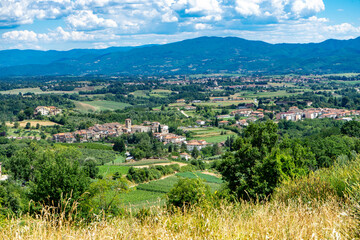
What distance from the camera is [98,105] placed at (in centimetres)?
11319

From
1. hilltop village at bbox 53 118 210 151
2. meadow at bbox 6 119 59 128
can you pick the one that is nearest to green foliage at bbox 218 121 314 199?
hilltop village at bbox 53 118 210 151

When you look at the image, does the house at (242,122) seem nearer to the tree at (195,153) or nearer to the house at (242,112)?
the house at (242,112)

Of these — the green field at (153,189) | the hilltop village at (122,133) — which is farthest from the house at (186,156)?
the green field at (153,189)

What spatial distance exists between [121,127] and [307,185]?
236 feet

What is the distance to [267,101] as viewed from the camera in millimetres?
107625

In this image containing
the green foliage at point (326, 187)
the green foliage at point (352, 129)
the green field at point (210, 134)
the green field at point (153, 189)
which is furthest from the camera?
the green field at point (210, 134)

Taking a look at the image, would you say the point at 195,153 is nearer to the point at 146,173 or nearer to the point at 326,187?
the point at 146,173

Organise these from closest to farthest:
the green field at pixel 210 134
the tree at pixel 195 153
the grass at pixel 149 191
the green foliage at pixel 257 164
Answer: the green foliage at pixel 257 164, the grass at pixel 149 191, the tree at pixel 195 153, the green field at pixel 210 134

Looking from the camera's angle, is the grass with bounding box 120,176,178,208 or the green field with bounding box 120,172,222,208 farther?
the green field with bounding box 120,172,222,208

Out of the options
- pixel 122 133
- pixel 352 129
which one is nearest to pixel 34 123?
pixel 122 133

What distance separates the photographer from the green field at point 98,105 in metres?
104

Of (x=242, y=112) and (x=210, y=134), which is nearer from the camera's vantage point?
(x=210, y=134)

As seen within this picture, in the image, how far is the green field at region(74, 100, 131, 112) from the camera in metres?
104

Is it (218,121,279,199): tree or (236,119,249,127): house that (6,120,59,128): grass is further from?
(218,121,279,199): tree
